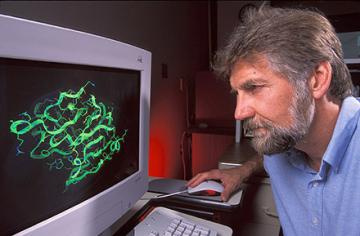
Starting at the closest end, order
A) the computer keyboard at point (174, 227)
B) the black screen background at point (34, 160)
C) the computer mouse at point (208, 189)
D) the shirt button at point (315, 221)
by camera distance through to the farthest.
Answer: the black screen background at point (34, 160) → the computer keyboard at point (174, 227) → the shirt button at point (315, 221) → the computer mouse at point (208, 189)

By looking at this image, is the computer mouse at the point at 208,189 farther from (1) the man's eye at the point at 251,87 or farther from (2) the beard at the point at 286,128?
(1) the man's eye at the point at 251,87

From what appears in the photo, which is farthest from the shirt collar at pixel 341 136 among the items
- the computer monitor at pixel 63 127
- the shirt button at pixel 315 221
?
the computer monitor at pixel 63 127

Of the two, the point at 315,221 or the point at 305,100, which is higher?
the point at 305,100

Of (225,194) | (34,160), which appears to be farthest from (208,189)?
(34,160)

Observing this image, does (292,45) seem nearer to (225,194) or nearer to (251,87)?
(251,87)

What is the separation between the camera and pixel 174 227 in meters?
0.68

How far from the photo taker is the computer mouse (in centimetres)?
90

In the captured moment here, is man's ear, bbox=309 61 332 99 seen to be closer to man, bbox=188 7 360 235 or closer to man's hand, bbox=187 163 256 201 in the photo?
man, bbox=188 7 360 235

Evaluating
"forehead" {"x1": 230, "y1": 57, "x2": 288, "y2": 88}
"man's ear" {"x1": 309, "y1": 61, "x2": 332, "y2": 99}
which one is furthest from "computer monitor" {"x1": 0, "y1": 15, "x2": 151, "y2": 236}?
"man's ear" {"x1": 309, "y1": 61, "x2": 332, "y2": 99}

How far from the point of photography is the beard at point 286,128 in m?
0.70

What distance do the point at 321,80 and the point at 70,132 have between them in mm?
593

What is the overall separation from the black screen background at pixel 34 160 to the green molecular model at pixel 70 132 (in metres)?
0.01

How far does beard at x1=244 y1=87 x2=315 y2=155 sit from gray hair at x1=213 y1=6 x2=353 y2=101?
5cm

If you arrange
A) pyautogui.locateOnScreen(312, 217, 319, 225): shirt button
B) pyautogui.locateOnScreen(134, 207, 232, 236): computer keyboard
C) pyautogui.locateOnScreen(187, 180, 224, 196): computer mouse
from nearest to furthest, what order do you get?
1. pyautogui.locateOnScreen(134, 207, 232, 236): computer keyboard
2. pyautogui.locateOnScreen(312, 217, 319, 225): shirt button
3. pyautogui.locateOnScreen(187, 180, 224, 196): computer mouse
